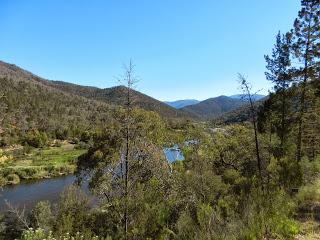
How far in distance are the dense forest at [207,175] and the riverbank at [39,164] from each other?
3689 cm

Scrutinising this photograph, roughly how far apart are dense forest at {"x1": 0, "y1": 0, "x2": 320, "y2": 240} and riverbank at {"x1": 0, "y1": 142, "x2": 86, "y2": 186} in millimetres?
36891

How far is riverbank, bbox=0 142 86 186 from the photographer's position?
72.8 m

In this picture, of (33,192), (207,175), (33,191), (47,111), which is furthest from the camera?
(47,111)

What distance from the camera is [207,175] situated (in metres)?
23.8

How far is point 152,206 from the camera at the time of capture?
2234cm

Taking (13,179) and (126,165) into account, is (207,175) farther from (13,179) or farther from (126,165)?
(13,179)

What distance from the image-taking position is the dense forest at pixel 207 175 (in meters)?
11.5

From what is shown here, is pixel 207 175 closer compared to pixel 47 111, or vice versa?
pixel 207 175

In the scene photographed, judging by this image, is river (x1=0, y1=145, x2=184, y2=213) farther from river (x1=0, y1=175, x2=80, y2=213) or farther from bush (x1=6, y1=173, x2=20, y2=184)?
bush (x1=6, y1=173, x2=20, y2=184)

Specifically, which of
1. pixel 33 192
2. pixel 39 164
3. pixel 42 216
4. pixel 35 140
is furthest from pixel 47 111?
pixel 42 216

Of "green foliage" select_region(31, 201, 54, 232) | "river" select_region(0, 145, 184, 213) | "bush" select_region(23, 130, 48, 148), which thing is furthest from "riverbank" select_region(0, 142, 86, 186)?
"green foliage" select_region(31, 201, 54, 232)

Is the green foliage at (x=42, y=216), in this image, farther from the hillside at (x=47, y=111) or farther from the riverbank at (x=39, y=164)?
the hillside at (x=47, y=111)

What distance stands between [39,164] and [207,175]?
6522 centimetres

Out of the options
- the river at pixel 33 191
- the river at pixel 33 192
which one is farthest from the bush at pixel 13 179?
the river at pixel 33 192
